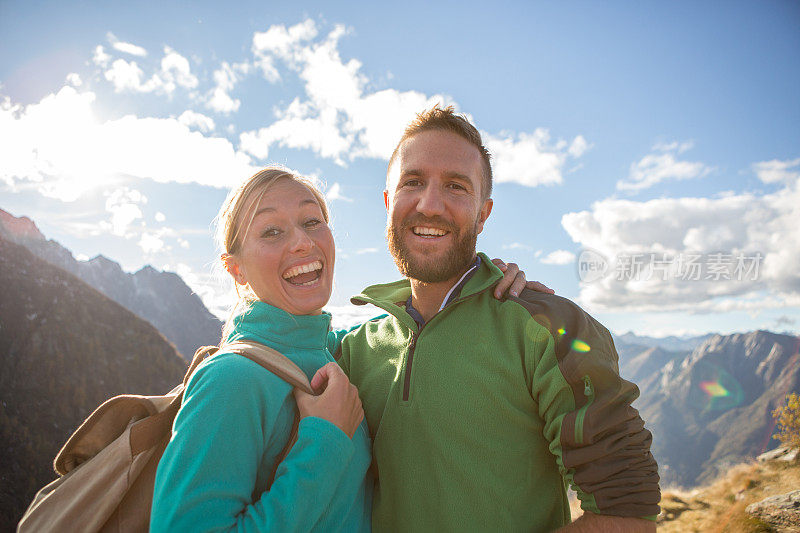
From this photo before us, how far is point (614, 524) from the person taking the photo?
3090mm

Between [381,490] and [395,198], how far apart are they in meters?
2.77

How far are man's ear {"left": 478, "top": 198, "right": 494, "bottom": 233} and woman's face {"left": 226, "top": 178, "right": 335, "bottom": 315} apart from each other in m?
1.86

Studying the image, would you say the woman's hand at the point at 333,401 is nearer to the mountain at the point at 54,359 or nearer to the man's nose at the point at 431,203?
the man's nose at the point at 431,203

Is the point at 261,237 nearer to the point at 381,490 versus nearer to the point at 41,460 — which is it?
the point at 381,490

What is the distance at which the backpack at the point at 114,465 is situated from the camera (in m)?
2.50

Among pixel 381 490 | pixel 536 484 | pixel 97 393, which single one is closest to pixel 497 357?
pixel 536 484

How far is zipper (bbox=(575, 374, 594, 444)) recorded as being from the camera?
3.10m

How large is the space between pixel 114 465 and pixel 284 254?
1769mm

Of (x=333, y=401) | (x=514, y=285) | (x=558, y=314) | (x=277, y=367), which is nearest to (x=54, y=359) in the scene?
(x=277, y=367)

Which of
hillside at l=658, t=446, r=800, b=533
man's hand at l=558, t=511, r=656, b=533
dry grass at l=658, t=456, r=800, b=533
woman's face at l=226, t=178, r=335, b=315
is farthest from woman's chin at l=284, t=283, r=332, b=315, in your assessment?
dry grass at l=658, t=456, r=800, b=533

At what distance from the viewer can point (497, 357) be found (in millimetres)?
3635

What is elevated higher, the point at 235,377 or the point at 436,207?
the point at 436,207

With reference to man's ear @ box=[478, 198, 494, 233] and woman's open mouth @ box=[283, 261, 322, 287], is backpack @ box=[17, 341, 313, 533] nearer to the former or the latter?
woman's open mouth @ box=[283, 261, 322, 287]

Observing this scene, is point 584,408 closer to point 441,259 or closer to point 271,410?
point 441,259
